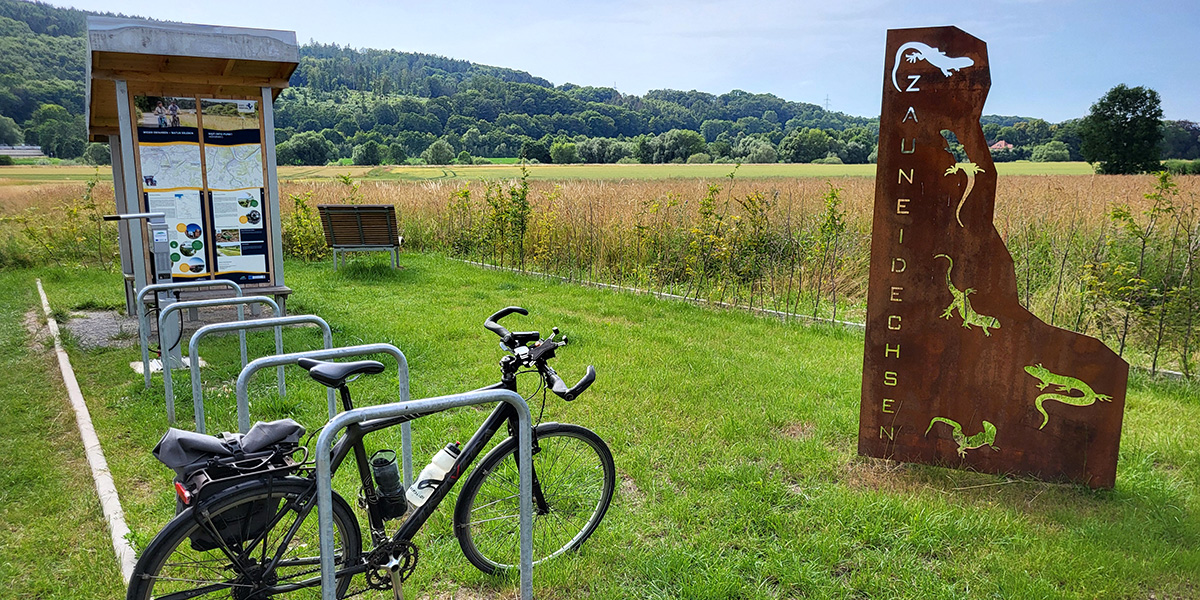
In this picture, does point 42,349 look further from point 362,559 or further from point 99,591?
point 362,559

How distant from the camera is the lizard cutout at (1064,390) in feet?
12.3

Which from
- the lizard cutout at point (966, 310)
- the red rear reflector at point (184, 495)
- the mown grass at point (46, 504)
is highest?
the lizard cutout at point (966, 310)

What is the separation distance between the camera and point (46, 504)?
11.8 feet

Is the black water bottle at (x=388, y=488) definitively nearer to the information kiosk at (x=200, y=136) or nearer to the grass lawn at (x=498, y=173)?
the information kiosk at (x=200, y=136)

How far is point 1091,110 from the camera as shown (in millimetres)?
43438

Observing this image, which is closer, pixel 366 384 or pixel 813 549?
pixel 813 549

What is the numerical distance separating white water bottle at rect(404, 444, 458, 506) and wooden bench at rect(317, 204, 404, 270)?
30.2 feet

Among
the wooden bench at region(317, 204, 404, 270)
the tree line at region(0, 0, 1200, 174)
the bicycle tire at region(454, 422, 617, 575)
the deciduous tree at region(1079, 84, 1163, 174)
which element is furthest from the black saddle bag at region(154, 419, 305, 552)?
the deciduous tree at region(1079, 84, 1163, 174)

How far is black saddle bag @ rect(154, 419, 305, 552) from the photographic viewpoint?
2123 millimetres

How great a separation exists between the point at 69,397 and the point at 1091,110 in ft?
173

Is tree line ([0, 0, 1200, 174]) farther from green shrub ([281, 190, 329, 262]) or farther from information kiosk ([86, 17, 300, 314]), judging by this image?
information kiosk ([86, 17, 300, 314])

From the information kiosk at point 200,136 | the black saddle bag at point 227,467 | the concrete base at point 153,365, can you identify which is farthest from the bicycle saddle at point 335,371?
the information kiosk at point 200,136

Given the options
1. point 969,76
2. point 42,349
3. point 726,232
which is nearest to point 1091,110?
point 726,232

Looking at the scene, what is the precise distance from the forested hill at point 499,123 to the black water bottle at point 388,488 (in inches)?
1435
